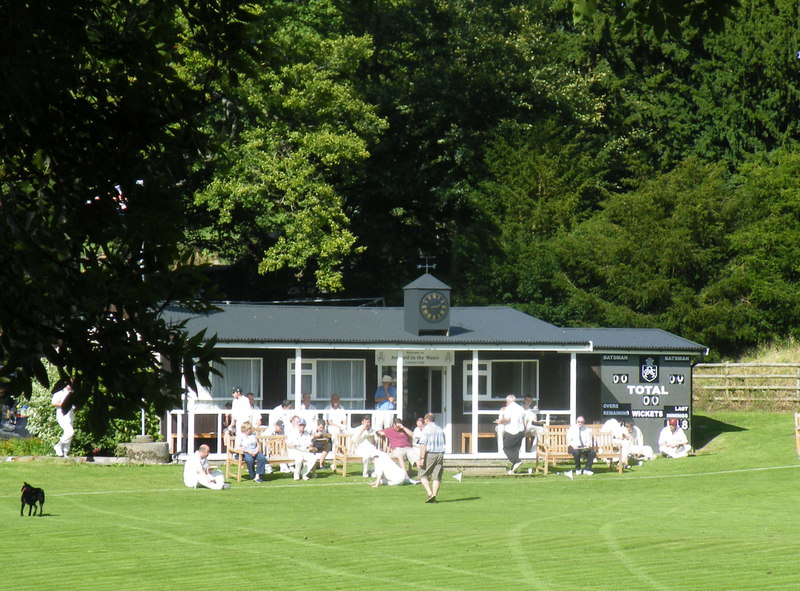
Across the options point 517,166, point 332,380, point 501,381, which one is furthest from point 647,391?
point 517,166

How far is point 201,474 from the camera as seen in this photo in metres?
22.5

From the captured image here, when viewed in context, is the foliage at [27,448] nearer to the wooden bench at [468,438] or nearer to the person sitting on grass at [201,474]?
the person sitting on grass at [201,474]

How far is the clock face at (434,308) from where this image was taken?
3036cm

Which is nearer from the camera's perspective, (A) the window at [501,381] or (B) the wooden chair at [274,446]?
(B) the wooden chair at [274,446]

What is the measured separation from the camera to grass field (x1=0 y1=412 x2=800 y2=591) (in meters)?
12.9

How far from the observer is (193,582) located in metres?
12.5

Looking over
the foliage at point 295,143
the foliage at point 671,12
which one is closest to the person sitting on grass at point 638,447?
the foliage at point 295,143

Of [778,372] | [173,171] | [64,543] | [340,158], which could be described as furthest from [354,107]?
[173,171]

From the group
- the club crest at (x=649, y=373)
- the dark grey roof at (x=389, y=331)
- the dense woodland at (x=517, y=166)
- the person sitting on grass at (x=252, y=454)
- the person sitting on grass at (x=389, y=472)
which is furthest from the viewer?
the dense woodland at (x=517, y=166)

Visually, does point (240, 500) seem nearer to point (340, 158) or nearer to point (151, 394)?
point (151, 394)

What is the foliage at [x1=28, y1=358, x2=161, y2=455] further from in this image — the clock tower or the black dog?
the black dog

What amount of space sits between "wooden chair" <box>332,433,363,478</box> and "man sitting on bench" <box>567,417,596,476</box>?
4504mm

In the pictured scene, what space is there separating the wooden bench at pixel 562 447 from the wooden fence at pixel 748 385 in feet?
42.2

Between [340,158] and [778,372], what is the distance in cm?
1590
